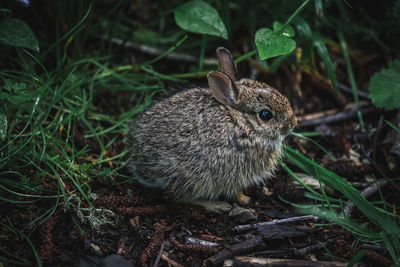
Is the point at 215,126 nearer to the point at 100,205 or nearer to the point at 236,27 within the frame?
the point at 100,205

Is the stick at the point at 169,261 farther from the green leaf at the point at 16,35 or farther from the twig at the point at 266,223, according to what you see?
the green leaf at the point at 16,35

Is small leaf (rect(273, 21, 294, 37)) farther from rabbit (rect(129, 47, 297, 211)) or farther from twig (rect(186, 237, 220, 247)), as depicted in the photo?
twig (rect(186, 237, 220, 247))

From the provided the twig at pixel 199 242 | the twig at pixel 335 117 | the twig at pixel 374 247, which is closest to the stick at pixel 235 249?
the twig at pixel 199 242

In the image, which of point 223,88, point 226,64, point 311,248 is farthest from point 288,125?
point 311,248

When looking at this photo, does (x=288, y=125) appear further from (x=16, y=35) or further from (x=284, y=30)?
(x=16, y=35)

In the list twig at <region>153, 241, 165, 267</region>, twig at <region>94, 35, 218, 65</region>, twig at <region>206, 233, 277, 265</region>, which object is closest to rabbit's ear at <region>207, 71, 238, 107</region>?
twig at <region>206, 233, 277, 265</region>

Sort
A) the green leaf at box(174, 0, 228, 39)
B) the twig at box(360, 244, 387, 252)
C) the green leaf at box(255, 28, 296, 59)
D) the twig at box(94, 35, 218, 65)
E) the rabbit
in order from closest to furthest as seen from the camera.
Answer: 1. the twig at box(360, 244, 387, 252)
2. the green leaf at box(255, 28, 296, 59)
3. the rabbit
4. the green leaf at box(174, 0, 228, 39)
5. the twig at box(94, 35, 218, 65)
